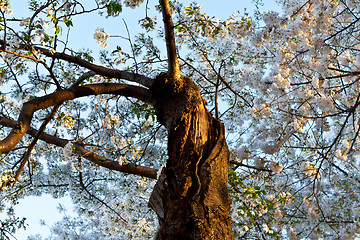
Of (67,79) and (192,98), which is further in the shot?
(67,79)

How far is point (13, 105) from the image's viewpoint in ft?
16.9

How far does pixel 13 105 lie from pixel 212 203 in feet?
13.5

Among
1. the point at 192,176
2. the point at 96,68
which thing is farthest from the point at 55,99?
the point at 192,176

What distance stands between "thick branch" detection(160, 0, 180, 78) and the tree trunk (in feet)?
0.57

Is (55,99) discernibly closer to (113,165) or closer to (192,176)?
(113,165)

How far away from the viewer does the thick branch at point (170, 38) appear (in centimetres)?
286

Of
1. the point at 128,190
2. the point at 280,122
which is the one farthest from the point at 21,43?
the point at 280,122

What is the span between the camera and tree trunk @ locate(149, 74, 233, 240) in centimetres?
205

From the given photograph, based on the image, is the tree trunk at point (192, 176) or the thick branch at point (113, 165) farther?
the thick branch at point (113, 165)

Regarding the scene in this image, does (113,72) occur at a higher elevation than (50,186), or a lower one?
lower

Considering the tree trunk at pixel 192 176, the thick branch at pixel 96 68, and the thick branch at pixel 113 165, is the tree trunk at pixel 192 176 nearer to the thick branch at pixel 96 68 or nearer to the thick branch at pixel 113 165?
the thick branch at pixel 96 68

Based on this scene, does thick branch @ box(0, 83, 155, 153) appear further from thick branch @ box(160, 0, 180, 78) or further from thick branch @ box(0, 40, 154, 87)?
thick branch @ box(160, 0, 180, 78)

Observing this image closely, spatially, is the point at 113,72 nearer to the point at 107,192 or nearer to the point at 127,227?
the point at 127,227

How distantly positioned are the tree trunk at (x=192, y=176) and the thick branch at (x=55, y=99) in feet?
1.27
